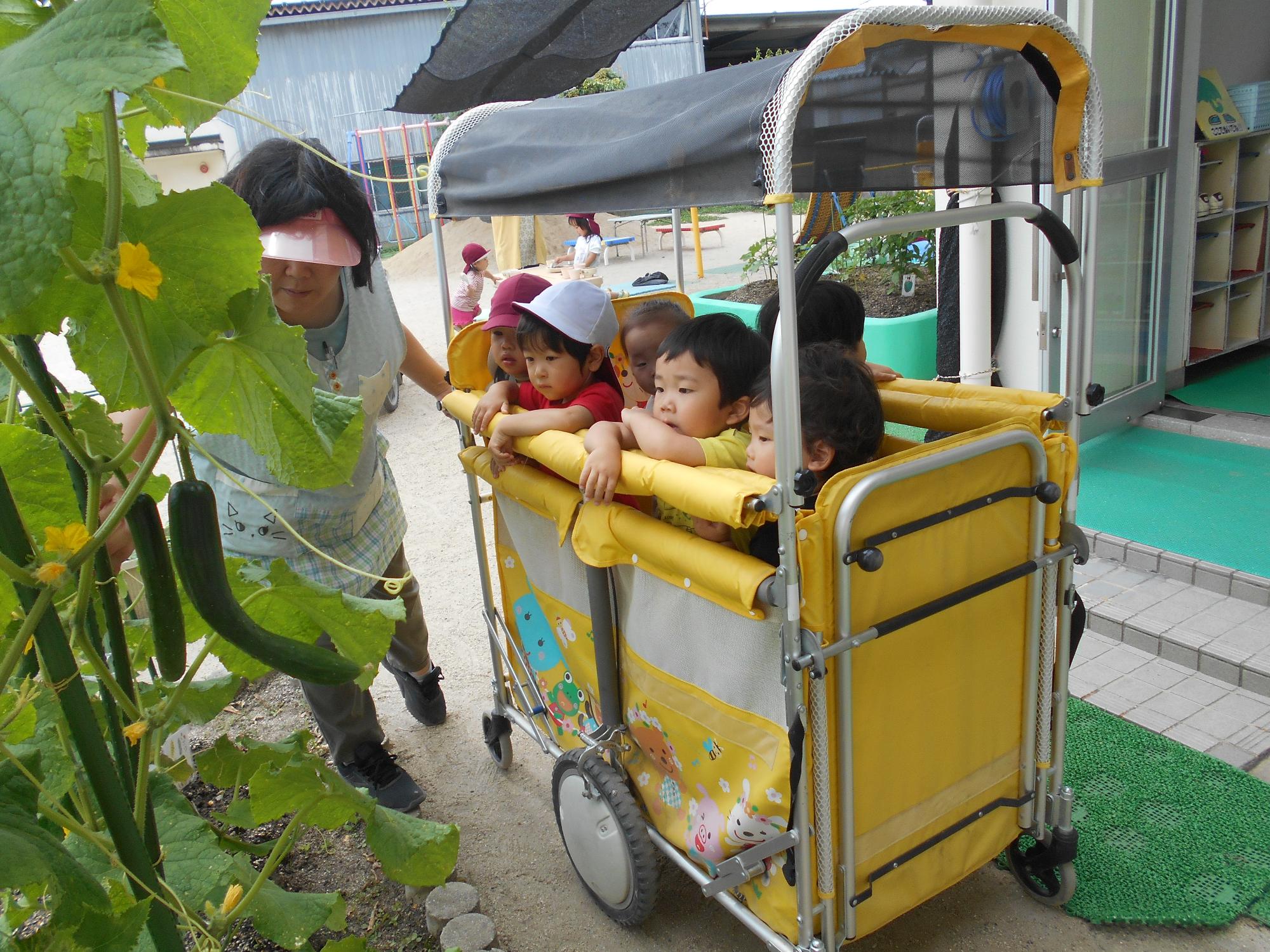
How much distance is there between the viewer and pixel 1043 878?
214 cm

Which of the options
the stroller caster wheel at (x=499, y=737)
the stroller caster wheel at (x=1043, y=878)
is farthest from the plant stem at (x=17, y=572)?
the stroller caster wheel at (x=499, y=737)

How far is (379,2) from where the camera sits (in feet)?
61.7

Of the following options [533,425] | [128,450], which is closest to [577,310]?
[533,425]

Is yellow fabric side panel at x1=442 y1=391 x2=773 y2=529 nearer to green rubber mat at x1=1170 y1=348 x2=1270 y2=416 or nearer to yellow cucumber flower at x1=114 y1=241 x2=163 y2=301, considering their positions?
yellow cucumber flower at x1=114 y1=241 x2=163 y2=301

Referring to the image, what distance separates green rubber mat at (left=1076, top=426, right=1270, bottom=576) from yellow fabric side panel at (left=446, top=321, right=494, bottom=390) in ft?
8.03

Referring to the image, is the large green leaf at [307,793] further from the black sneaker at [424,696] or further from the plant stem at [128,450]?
the black sneaker at [424,696]

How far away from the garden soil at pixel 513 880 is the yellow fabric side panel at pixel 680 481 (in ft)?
3.73

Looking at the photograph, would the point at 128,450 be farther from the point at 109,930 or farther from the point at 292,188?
the point at 292,188

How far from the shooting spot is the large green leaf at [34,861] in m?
0.52

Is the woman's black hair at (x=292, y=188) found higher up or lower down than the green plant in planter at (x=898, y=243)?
higher up

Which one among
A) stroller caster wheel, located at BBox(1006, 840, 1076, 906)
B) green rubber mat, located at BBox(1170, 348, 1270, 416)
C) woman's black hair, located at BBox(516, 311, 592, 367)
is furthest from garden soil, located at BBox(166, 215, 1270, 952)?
green rubber mat, located at BBox(1170, 348, 1270, 416)

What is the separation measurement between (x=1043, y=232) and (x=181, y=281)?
1.73 metres

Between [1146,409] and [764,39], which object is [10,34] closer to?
[1146,409]

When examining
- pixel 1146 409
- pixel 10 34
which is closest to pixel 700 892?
pixel 10 34
